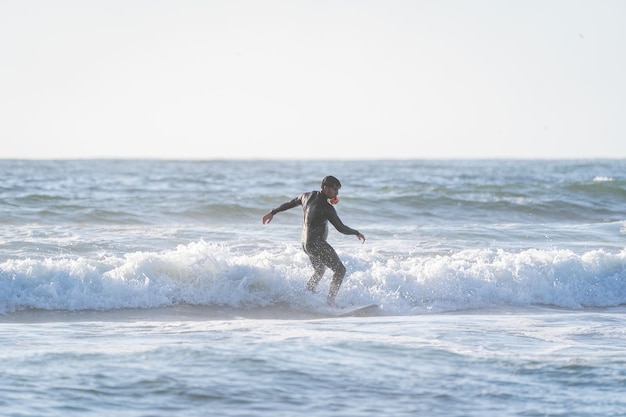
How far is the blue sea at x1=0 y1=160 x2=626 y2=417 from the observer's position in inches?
267

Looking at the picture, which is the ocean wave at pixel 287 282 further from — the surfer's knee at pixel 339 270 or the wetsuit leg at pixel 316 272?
the surfer's knee at pixel 339 270

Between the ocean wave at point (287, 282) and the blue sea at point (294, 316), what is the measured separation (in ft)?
0.11

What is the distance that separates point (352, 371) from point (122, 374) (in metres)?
1.94

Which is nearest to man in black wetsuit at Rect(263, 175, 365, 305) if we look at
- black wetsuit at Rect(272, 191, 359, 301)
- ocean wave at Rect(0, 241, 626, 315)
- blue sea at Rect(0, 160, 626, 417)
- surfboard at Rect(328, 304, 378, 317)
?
black wetsuit at Rect(272, 191, 359, 301)

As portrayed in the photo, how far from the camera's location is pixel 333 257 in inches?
466

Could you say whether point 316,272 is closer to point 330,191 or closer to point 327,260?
point 327,260

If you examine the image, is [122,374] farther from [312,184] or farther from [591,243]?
[312,184]

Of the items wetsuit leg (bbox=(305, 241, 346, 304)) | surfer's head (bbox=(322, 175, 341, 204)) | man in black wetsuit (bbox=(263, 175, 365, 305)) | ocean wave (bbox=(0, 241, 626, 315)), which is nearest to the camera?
surfer's head (bbox=(322, 175, 341, 204))

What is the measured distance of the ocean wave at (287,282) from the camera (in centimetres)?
1241

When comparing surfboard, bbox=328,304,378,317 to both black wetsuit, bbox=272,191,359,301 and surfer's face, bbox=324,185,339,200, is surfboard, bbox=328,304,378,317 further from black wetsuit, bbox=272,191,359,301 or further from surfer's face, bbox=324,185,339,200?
surfer's face, bbox=324,185,339,200

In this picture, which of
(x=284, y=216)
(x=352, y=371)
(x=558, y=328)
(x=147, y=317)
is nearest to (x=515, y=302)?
(x=558, y=328)

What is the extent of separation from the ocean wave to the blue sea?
0.03m

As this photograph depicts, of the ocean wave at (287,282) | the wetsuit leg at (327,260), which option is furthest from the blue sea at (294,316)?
the wetsuit leg at (327,260)

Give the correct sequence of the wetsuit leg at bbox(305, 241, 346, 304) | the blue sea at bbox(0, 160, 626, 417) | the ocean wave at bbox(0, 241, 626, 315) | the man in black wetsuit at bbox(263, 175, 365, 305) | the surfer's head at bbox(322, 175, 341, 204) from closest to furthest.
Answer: the blue sea at bbox(0, 160, 626, 417), the surfer's head at bbox(322, 175, 341, 204), the man in black wetsuit at bbox(263, 175, 365, 305), the wetsuit leg at bbox(305, 241, 346, 304), the ocean wave at bbox(0, 241, 626, 315)
